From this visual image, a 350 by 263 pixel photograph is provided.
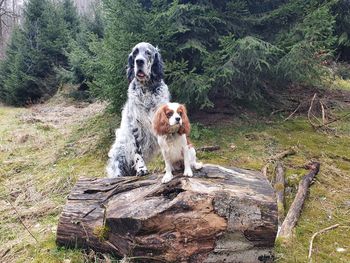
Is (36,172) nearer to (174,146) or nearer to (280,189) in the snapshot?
(174,146)

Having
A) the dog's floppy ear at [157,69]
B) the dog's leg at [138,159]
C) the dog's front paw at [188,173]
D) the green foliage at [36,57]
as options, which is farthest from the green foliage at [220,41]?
the green foliage at [36,57]

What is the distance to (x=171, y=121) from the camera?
3447 mm

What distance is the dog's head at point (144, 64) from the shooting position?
476 cm

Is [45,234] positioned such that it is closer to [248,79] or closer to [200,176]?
[200,176]

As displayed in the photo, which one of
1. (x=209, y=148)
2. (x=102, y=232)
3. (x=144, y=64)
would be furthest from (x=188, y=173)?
(x=209, y=148)

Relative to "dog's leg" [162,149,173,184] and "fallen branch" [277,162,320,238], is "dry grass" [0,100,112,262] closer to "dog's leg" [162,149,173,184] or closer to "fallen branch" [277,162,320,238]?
"dog's leg" [162,149,173,184]

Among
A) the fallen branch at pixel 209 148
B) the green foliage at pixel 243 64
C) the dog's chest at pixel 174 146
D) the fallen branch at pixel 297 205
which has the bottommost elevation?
the fallen branch at pixel 297 205

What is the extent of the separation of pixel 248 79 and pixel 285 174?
2.20 meters

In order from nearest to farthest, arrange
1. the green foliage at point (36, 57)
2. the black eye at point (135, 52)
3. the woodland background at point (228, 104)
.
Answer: the black eye at point (135, 52)
the woodland background at point (228, 104)
the green foliage at point (36, 57)

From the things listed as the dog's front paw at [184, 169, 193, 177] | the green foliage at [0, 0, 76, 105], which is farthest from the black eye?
the green foliage at [0, 0, 76, 105]

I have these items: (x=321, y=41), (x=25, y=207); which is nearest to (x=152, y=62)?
(x=25, y=207)

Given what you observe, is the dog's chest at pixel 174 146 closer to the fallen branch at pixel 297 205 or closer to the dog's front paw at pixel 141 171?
the dog's front paw at pixel 141 171

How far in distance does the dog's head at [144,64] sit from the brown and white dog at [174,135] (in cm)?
126

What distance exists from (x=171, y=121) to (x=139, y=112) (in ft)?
4.91
